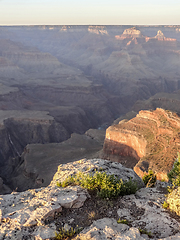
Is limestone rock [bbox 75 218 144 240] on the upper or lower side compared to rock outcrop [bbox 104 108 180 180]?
upper

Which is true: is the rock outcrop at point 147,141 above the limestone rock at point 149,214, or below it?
below

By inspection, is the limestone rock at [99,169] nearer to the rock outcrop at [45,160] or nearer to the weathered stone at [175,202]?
the weathered stone at [175,202]

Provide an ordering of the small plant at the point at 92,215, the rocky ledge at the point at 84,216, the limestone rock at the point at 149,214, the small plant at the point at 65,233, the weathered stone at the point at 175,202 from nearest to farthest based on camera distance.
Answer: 1. the small plant at the point at 65,233
2. the rocky ledge at the point at 84,216
3. the limestone rock at the point at 149,214
4. the small plant at the point at 92,215
5. the weathered stone at the point at 175,202

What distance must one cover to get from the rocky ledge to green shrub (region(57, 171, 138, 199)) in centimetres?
30

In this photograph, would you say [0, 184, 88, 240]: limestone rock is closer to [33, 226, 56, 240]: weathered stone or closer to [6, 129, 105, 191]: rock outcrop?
[33, 226, 56, 240]: weathered stone

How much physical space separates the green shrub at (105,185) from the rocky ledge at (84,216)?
0.98ft

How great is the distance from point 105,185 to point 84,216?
6.31 feet

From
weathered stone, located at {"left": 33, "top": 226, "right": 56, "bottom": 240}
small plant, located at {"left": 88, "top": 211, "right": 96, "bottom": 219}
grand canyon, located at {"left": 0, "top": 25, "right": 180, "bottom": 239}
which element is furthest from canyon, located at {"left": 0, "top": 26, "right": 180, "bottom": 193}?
weathered stone, located at {"left": 33, "top": 226, "right": 56, "bottom": 240}

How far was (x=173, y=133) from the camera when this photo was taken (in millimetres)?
40750

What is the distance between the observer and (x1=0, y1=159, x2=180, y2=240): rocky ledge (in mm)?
9891

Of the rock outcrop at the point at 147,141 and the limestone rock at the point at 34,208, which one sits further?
the rock outcrop at the point at 147,141

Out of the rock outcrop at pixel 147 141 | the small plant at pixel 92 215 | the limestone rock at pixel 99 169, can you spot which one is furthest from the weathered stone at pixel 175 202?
the rock outcrop at pixel 147 141

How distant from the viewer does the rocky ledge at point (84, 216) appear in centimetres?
989

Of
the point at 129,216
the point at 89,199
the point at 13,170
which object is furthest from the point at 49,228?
the point at 13,170
